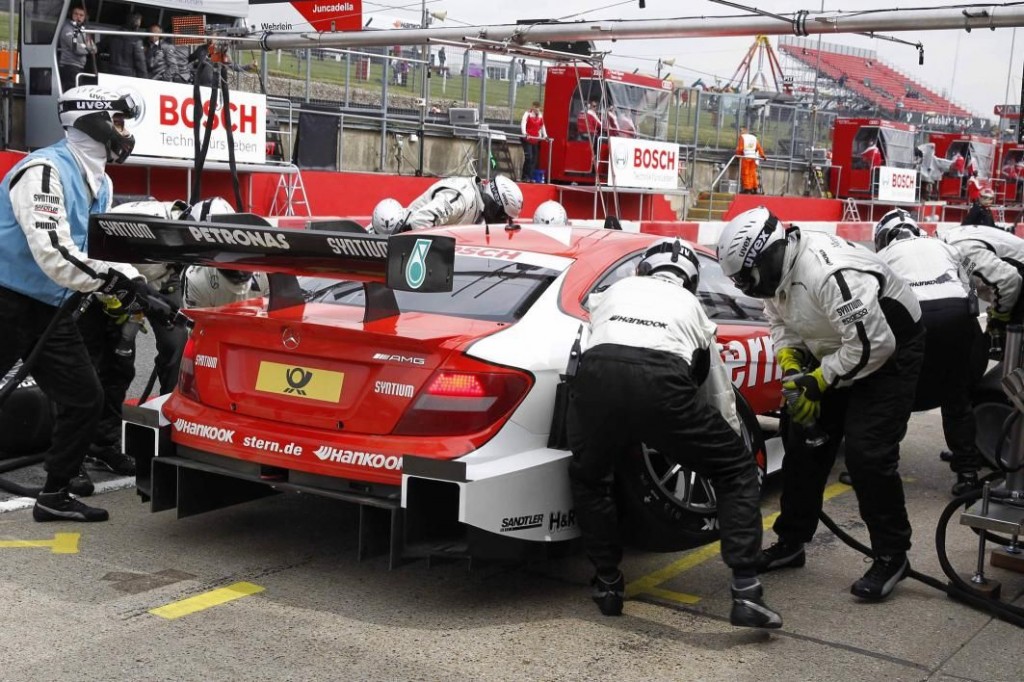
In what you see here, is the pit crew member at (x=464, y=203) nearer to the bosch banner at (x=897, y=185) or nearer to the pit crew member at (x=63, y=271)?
the pit crew member at (x=63, y=271)

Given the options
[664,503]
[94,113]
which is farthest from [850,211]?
[664,503]

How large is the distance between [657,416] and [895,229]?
3533 mm

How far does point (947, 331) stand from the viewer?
681cm

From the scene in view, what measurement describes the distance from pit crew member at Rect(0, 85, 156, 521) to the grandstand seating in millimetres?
37097

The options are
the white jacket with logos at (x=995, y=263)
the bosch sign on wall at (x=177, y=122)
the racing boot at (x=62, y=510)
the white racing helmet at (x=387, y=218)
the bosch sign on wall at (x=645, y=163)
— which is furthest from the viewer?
the bosch sign on wall at (x=645, y=163)

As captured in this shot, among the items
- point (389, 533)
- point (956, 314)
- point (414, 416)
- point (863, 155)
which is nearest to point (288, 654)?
point (389, 533)

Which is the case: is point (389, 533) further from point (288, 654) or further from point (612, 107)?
point (612, 107)

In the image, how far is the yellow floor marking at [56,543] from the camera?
5262 mm

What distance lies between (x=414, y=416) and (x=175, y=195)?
12.5 m

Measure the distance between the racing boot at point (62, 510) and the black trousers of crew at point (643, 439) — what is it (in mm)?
2430

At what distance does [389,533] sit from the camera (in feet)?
15.2

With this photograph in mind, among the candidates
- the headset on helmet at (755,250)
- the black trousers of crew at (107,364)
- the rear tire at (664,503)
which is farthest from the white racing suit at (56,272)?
the headset on helmet at (755,250)

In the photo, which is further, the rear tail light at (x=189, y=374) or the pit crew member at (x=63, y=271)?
the pit crew member at (x=63, y=271)

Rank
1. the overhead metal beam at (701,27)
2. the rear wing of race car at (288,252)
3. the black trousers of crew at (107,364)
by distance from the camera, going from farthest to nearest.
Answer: the overhead metal beam at (701,27)
the black trousers of crew at (107,364)
the rear wing of race car at (288,252)
